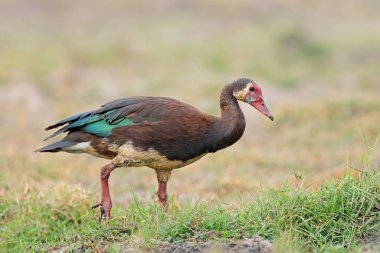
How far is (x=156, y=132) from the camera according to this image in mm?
6742

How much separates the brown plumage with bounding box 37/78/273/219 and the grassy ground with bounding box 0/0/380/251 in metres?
0.41

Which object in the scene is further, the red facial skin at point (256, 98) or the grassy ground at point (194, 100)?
the red facial skin at point (256, 98)

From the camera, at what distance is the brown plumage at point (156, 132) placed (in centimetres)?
672

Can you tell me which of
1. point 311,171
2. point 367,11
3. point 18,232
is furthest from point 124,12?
point 18,232

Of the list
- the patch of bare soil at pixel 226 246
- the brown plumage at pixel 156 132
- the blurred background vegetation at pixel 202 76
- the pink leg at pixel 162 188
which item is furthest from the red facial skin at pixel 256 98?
the patch of bare soil at pixel 226 246

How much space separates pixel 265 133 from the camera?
14.4 m

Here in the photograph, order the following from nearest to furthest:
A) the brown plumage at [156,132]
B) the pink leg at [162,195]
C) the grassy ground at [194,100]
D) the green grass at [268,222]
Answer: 1. the green grass at [268,222]
2. the grassy ground at [194,100]
3. the brown plumage at [156,132]
4. the pink leg at [162,195]

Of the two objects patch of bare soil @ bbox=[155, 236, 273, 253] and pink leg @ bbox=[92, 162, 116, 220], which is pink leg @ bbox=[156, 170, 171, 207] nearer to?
pink leg @ bbox=[92, 162, 116, 220]

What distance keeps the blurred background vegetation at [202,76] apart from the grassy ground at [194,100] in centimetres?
5

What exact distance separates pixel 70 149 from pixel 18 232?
94 centimetres

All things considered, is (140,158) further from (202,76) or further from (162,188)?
(202,76)

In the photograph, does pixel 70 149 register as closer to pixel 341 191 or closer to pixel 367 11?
pixel 341 191

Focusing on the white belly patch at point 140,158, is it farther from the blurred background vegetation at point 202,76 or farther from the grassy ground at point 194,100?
the blurred background vegetation at point 202,76

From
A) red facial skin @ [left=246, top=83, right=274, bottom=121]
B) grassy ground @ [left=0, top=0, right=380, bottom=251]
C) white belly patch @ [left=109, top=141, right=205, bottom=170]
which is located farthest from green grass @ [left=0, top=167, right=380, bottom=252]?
red facial skin @ [left=246, top=83, right=274, bottom=121]
